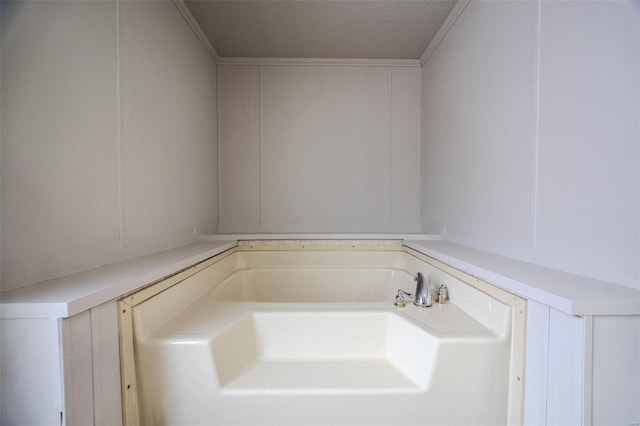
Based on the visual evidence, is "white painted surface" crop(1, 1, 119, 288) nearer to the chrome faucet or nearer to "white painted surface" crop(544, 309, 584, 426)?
the chrome faucet

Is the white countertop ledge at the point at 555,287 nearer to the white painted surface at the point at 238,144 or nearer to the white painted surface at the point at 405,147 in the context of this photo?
the white painted surface at the point at 405,147

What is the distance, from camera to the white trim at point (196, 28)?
1509mm

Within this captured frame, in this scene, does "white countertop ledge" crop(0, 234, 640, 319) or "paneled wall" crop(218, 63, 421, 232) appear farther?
"paneled wall" crop(218, 63, 421, 232)

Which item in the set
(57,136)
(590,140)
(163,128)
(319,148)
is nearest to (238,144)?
(319,148)

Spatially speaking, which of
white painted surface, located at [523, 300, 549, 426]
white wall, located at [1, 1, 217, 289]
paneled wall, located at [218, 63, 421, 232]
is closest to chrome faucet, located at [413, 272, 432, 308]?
white painted surface, located at [523, 300, 549, 426]

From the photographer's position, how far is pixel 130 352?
720 mm

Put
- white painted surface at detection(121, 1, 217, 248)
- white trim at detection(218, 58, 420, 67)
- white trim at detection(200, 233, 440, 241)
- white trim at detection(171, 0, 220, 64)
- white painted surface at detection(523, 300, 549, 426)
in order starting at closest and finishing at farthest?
1. white painted surface at detection(523, 300, 549, 426)
2. white painted surface at detection(121, 1, 217, 248)
3. white trim at detection(171, 0, 220, 64)
4. white trim at detection(200, 233, 440, 241)
5. white trim at detection(218, 58, 420, 67)

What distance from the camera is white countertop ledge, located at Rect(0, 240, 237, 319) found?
0.53 metres

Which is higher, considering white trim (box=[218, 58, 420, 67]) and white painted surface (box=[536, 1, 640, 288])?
white trim (box=[218, 58, 420, 67])

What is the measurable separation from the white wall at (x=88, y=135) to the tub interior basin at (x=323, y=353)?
537 mm

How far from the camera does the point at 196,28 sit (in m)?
1.73

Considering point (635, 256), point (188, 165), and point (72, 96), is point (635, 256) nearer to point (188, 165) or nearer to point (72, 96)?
point (72, 96)

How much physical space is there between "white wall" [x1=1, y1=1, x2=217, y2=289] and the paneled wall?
0.70 meters

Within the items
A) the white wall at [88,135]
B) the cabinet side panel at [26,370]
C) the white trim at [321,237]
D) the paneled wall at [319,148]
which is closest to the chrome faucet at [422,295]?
the white trim at [321,237]
